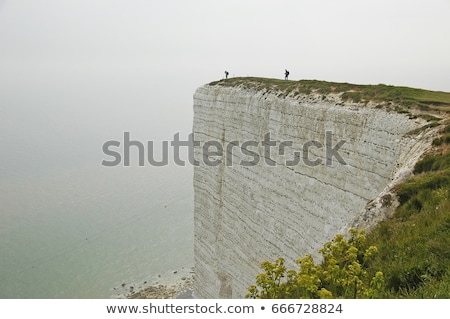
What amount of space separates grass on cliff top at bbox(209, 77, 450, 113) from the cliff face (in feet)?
1.24

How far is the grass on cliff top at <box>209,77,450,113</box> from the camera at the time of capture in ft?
37.9

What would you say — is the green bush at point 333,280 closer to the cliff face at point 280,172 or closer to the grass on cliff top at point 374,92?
the cliff face at point 280,172

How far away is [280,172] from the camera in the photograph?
50.7 feet

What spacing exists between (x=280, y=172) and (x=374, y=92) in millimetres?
4392

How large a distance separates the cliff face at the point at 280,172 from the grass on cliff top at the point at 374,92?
1.24 ft

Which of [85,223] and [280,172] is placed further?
[85,223]

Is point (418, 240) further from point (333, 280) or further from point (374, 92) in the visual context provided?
point (374, 92)

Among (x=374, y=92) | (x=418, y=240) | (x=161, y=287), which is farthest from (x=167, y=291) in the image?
(x=418, y=240)

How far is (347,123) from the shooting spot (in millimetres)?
12477

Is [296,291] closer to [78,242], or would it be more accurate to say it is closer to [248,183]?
[248,183]
